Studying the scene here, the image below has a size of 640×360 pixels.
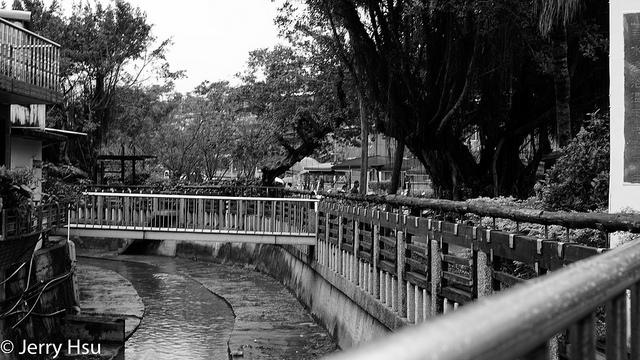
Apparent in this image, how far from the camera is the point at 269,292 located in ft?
61.9

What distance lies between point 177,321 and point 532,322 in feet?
52.2

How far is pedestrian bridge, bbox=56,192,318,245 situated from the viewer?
17.0 m

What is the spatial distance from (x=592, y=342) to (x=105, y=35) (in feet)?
91.7

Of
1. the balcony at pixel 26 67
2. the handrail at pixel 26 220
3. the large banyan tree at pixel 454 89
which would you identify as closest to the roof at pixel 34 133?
the balcony at pixel 26 67

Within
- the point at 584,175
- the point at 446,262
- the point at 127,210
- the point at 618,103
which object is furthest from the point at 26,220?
the point at 618,103

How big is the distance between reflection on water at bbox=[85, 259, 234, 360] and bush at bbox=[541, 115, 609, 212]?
696cm

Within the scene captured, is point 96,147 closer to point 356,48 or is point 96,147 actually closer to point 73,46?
point 73,46

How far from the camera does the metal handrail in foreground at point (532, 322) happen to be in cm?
87

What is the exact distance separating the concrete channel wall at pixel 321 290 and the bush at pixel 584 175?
9.00ft

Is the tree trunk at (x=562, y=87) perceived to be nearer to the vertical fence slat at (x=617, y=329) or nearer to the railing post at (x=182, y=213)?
the railing post at (x=182, y=213)

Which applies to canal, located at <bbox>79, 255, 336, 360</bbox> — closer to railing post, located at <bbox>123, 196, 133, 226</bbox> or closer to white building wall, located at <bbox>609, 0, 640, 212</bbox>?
railing post, located at <bbox>123, 196, 133, 226</bbox>

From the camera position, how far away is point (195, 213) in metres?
17.4

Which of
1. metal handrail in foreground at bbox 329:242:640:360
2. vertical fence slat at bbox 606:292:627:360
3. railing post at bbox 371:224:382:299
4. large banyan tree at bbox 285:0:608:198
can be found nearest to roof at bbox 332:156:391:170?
large banyan tree at bbox 285:0:608:198

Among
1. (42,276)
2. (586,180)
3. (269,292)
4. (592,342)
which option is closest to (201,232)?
(269,292)
